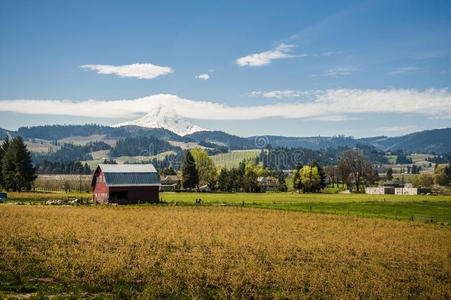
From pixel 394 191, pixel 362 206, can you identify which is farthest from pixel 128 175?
pixel 394 191

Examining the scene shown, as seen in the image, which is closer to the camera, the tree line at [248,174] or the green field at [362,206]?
the green field at [362,206]

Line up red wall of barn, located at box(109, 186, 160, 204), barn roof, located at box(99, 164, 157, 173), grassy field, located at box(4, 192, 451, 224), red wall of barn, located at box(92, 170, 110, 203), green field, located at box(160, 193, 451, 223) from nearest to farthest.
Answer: grassy field, located at box(4, 192, 451, 224)
green field, located at box(160, 193, 451, 223)
red wall of barn, located at box(92, 170, 110, 203)
red wall of barn, located at box(109, 186, 160, 204)
barn roof, located at box(99, 164, 157, 173)

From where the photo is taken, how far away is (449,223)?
147 ft

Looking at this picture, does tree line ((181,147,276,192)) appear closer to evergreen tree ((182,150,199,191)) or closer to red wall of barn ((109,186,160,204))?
evergreen tree ((182,150,199,191))

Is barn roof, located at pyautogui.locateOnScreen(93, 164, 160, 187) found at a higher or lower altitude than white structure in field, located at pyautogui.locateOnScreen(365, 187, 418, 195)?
higher

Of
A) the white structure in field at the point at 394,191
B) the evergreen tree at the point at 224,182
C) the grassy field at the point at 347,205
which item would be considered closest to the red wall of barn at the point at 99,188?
the grassy field at the point at 347,205

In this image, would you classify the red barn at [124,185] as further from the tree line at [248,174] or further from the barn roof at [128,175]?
the tree line at [248,174]

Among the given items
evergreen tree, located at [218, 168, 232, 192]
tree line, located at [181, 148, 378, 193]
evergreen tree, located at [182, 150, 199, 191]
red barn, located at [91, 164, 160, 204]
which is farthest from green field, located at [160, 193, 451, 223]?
evergreen tree, located at [218, 168, 232, 192]

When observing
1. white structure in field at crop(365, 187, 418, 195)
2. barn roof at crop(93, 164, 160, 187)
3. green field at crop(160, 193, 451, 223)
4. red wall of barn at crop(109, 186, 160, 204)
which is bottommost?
white structure in field at crop(365, 187, 418, 195)

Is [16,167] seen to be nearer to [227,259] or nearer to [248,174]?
[248,174]

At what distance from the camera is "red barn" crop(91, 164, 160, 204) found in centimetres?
6912

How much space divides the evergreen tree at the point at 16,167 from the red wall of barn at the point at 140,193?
41020 mm

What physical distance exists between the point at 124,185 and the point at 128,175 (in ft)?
8.57

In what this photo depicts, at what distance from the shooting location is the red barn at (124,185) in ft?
227
